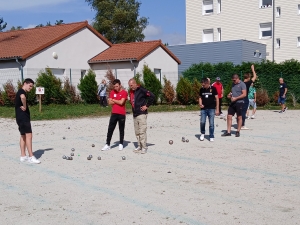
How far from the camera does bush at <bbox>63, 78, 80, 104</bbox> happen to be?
27.1 m

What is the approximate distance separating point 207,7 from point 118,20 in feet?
35.3

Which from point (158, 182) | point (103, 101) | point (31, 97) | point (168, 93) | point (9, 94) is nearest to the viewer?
point (158, 182)

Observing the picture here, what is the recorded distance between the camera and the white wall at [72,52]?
27.8 m

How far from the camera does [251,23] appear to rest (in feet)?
141

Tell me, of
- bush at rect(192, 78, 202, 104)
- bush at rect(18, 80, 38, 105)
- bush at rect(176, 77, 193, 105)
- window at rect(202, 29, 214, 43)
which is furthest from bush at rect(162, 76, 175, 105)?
window at rect(202, 29, 214, 43)

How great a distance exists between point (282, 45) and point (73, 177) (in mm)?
37084

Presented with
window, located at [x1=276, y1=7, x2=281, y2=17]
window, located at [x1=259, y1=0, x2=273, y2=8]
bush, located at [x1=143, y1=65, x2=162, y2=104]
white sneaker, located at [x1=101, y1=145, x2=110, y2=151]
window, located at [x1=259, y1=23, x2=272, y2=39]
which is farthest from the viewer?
window, located at [x1=259, y1=23, x2=272, y2=39]

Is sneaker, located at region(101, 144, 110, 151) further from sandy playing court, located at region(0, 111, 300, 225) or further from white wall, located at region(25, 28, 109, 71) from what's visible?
white wall, located at region(25, 28, 109, 71)

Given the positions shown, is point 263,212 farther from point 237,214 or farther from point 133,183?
point 133,183

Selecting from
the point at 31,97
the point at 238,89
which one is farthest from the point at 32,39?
the point at 238,89

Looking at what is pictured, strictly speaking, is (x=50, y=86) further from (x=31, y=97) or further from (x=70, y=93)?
(x=70, y=93)

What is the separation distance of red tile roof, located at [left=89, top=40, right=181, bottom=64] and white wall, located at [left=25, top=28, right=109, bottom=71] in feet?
1.86

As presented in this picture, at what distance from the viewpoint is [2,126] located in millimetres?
16688

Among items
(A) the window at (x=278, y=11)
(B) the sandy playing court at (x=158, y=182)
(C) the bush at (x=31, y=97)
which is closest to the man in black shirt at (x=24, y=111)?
(B) the sandy playing court at (x=158, y=182)
